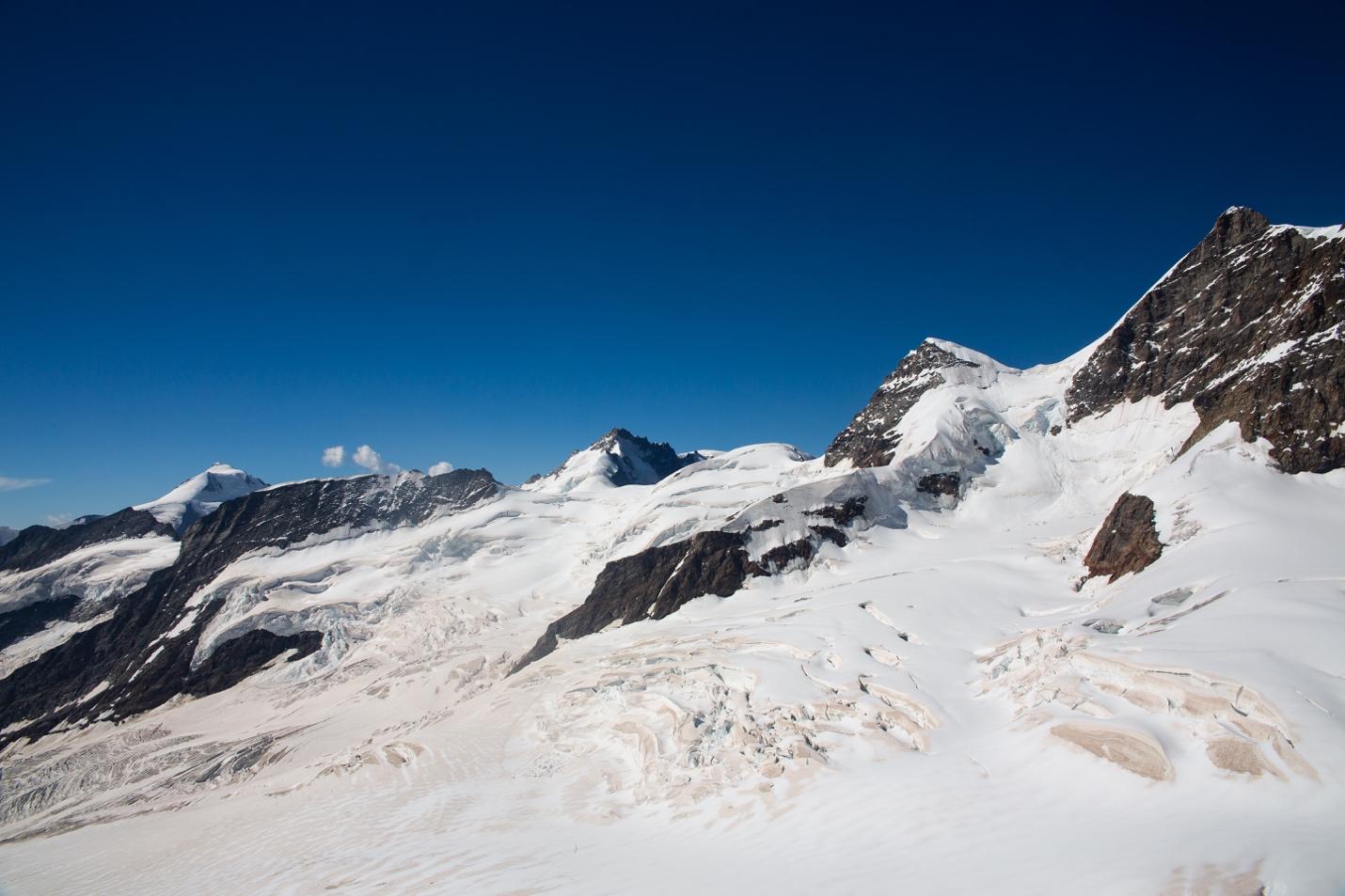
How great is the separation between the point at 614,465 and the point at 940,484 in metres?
96.3

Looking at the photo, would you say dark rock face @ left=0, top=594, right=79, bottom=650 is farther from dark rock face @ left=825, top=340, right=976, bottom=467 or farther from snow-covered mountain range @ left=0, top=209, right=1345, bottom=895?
dark rock face @ left=825, top=340, right=976, bottom=467

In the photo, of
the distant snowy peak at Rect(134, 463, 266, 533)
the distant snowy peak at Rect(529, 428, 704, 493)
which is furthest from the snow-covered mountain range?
the distant snowy peak at Rect(134, 463, 266, 533)

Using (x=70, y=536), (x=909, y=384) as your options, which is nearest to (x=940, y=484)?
(x=909, y=384)

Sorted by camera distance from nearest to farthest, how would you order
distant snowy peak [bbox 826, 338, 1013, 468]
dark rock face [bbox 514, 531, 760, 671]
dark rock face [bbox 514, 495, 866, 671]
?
dark rock face [bbox 514, 531, 760, 671], dark rock face [bbox 514, 495, 866, 671], distant snowy peak [bbox 826, 338, 1013, 468]

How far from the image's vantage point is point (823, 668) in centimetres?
3400

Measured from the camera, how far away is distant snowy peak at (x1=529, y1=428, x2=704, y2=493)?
154413 millimetres

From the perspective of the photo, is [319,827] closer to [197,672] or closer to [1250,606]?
[1250,606]

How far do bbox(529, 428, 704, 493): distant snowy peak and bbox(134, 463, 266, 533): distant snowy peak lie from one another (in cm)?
6954

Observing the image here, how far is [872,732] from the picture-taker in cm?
2622

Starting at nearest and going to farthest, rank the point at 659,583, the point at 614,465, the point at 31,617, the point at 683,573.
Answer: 1. the point at 683,573
2. the point at 659,583
3. the point at 31,617
4. the point at 614,465

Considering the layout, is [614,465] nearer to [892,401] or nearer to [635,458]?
[635,458]

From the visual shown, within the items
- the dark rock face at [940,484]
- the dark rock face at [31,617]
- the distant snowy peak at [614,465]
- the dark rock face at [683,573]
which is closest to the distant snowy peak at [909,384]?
the dark rock face at [940,484]

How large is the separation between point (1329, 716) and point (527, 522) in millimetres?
97925

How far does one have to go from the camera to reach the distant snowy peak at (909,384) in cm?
9812
